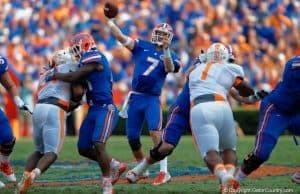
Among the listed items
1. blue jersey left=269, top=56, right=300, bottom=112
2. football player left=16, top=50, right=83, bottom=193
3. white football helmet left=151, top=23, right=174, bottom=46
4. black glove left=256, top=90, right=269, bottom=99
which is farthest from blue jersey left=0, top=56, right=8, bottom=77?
blue jersey left=269, top=56, right=300, bottom=112

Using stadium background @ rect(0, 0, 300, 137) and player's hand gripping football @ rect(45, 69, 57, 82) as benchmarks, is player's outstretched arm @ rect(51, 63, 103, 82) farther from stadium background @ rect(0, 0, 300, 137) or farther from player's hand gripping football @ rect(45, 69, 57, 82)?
stadium background @ rect(0, 0, 300, 137)

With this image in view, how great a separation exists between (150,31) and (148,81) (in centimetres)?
937

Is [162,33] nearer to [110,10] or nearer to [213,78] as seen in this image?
[110,10]

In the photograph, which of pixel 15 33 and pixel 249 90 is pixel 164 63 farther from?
pixel 15 33

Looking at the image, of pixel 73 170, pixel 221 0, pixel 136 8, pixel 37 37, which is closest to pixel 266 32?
pixel 221 0

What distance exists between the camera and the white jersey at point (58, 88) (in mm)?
8070

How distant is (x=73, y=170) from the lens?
10.7 metres

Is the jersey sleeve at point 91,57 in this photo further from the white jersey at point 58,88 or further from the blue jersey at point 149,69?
the blue jersey at point 149,69

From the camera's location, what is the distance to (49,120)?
791cm

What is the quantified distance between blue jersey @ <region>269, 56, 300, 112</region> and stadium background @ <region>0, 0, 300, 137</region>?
8649 mm

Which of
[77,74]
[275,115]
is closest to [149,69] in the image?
[77,74]

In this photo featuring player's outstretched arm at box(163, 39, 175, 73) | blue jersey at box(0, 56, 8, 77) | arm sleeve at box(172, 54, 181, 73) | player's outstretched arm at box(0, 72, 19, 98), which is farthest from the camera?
arm sleeve at box(172, 54, 181, 73)

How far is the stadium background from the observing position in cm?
1773

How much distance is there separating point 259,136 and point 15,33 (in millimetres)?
11540
